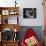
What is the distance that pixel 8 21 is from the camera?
502 centimetres

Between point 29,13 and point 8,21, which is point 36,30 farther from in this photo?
point 8,21

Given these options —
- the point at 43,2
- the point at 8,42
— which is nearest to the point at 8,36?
the point at 8,42

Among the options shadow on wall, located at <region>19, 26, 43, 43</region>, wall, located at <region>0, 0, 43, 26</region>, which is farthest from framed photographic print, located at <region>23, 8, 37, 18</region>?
shadow on wall, located at <region>19, 26, 43, 43</region>

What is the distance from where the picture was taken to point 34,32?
4.79 metres

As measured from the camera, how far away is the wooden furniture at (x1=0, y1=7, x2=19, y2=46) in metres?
4.88

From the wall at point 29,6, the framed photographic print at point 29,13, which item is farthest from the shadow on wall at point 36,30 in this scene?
the framed photographic print at point 29,13

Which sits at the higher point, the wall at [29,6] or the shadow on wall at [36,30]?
the wall at [29,6]

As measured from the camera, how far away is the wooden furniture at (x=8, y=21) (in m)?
4.88

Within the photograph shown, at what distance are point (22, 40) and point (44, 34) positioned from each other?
737 mm

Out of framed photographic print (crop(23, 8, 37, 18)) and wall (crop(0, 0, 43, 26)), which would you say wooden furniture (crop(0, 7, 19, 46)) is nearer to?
wall (crop(0, 0, 43, 26))

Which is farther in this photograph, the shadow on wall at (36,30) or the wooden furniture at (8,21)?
the shadow on wall at (36,30)

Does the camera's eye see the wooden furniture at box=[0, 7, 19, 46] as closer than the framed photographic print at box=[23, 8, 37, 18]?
Yes

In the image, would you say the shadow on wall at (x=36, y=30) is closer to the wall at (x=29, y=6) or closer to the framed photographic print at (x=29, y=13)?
the wall at (x=29, y=6)

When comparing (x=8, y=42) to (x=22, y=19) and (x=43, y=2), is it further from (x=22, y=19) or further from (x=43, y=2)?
(x=43, y=2)
